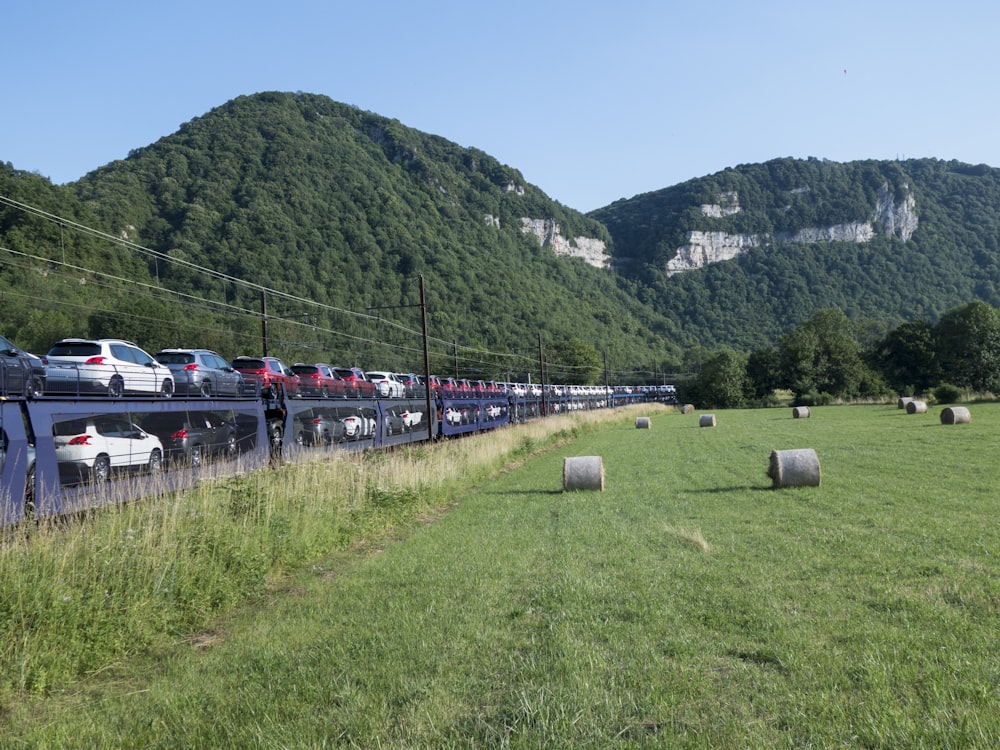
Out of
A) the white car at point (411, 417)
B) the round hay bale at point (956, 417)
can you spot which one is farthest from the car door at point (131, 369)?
the round hay bale at point (956, 417)

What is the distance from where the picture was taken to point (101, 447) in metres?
12.7

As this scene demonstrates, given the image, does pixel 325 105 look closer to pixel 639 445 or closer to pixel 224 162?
pixel 224 162

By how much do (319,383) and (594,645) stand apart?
21832 millimetres

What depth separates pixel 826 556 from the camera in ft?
27.9

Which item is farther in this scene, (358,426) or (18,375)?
(358,426)

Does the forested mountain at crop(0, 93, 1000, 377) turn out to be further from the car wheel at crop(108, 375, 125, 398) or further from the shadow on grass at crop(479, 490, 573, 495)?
the shadow on grass at crop(479, 490, 573, 495)

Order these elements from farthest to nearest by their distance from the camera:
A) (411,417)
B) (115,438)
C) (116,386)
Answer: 1. (411,417)
2. (116,386)
3. (115,438)

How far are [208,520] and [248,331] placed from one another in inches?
2346

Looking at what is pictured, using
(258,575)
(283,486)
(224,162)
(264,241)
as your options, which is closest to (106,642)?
(258,575)

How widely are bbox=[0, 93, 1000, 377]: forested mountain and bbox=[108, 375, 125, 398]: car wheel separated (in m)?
4.28

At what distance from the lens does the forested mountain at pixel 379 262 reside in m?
49.3

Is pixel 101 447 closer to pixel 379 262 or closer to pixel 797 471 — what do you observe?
pixel 797 471

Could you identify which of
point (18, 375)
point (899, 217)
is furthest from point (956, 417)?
point (899, 217)

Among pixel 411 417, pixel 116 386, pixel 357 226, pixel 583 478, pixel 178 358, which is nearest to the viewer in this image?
pixel 116 386
